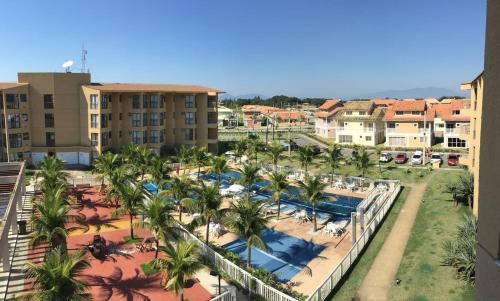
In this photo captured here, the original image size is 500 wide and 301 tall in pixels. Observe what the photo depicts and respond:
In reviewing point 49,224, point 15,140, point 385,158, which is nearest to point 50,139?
point 15,140

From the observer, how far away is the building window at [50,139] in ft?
185

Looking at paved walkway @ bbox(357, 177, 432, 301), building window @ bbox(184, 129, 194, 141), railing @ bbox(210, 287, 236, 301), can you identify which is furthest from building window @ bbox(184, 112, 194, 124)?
railing @ bbox(210, 287, 236, 301)

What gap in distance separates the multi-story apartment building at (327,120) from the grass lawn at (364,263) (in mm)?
49898

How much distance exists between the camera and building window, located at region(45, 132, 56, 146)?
56375 millimetres

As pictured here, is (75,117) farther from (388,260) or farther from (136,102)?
(388,260)

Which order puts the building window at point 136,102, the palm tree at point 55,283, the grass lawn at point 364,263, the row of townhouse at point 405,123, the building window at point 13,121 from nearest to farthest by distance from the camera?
the palm tree at point 55,283
the grass lawn at point 364,263
the building window at point 13,121
the building window at point 136,102
the row of townhouse at point 405,123

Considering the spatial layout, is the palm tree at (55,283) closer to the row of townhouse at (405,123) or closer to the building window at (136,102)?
the building window at (136,102)

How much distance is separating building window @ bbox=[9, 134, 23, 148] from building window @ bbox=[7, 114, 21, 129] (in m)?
1.23

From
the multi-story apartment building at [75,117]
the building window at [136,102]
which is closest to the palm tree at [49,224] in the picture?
the multi-story apartment building at [75,117]

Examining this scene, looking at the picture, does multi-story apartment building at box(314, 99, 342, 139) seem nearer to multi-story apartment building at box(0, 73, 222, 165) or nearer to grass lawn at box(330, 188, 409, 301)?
multi-story apartment building at box(0, 73, 222, 165)

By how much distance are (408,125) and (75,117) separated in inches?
2101

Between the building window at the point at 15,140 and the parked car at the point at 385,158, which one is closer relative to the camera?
the building window at the point at 15,140

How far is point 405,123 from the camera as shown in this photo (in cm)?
6706

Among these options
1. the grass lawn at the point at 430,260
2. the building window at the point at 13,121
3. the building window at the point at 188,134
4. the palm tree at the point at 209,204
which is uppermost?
the building window at the point at 13,121
